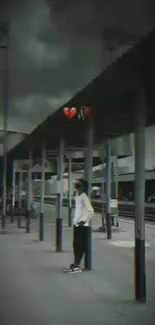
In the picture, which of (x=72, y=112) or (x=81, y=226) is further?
(x=72, y=112)

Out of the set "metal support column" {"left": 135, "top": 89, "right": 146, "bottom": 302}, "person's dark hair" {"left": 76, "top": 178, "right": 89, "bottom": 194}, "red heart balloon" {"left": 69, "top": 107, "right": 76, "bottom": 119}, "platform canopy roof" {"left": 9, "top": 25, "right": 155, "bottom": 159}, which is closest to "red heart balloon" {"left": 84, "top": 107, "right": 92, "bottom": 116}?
"platform canopy roof" {"left": 9, "top": 25, "right": 155, "bottom": 159}

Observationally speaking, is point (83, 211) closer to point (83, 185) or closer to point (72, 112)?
point (83, 185)

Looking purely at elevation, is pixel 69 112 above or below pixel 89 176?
above

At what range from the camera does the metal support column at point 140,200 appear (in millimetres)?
6992

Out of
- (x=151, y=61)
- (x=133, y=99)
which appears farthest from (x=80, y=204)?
(x=151, y=61)

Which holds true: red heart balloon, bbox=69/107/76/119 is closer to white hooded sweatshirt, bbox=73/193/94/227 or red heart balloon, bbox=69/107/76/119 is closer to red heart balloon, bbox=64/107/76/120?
red heart balloon, bbox=64/107/76/120

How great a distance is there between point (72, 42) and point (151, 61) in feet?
5.04

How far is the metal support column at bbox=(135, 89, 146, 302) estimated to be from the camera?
699cm

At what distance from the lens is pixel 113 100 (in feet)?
26.0

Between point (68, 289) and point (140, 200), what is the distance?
1871 mm

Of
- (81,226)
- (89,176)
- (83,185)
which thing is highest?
(89,176)

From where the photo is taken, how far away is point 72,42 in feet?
23.5

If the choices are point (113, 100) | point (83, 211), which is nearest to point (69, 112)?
point (113, 100)

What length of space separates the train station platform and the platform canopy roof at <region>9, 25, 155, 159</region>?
2819 mm
